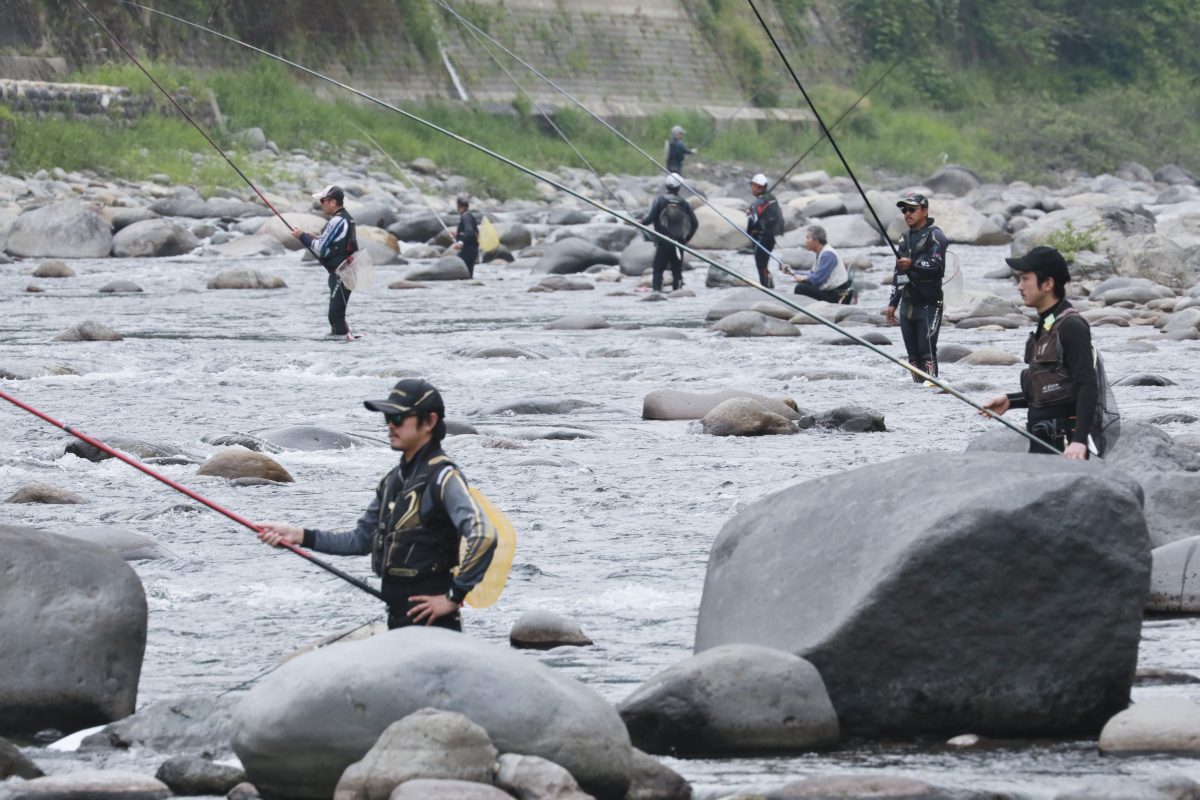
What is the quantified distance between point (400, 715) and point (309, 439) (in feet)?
21.7

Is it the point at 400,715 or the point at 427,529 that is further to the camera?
the point at 427,529

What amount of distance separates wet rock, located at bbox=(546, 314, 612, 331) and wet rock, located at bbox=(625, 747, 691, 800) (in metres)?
12.9

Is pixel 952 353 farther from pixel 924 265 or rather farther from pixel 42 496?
pixel 42 496

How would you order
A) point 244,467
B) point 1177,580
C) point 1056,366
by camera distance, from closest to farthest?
1. point 1177,580
2. point 1056,366
3. point 244,467

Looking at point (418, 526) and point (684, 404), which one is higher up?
point (418, 526)

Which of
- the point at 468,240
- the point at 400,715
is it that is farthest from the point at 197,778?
the point at 468,240

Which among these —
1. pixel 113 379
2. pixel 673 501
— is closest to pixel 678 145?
pixel 113 379

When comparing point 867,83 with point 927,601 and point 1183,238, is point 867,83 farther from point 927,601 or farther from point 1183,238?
point 927,601

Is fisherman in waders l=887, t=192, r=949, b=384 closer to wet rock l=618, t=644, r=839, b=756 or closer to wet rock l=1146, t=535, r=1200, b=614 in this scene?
wet rock l=1146, t=535, r=1200, b=614

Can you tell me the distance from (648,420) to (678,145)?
2251 cm

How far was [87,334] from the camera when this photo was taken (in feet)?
53.1

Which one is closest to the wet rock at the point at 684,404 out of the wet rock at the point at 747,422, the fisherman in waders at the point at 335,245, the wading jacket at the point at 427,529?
the wet rock at the point at 747,422

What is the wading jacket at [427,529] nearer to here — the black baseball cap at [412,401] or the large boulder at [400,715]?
the black baseball cap at [412,401]

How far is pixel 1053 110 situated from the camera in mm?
54906
